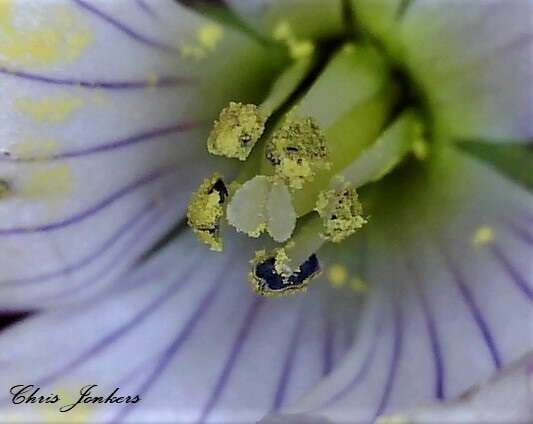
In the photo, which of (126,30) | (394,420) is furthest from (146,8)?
(394,420)

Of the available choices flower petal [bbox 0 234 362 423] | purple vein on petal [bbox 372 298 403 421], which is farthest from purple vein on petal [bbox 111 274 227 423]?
purple vein on petal [bbox 372 298 403 421]

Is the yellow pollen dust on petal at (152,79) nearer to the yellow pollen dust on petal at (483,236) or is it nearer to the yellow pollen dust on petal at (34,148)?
the yellow pollen dust on petal at (34,148)

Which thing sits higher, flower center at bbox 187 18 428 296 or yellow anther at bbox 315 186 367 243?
flower center at bbox 187 18 428 296

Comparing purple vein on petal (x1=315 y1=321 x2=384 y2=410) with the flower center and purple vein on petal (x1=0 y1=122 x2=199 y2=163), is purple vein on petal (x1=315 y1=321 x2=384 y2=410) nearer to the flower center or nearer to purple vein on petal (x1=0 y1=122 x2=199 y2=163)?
the flower center

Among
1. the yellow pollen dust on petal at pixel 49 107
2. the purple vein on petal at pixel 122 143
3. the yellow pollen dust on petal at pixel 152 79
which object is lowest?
the purple vein on petal at pixel 122 143

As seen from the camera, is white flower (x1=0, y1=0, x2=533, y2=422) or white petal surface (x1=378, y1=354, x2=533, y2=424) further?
white flower (x1=0, y1=0, x2=533, y2=422)

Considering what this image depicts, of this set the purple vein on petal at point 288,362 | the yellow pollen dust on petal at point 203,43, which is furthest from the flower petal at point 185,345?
the yellow pollen dust on petal at point 203,43

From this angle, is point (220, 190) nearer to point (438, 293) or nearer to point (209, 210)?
point (209, 210)

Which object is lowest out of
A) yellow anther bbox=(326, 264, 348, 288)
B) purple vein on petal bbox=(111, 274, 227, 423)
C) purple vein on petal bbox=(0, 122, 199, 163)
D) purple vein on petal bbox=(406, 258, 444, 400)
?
purple vein on petal bbox=(406, 258, 444, 400)
